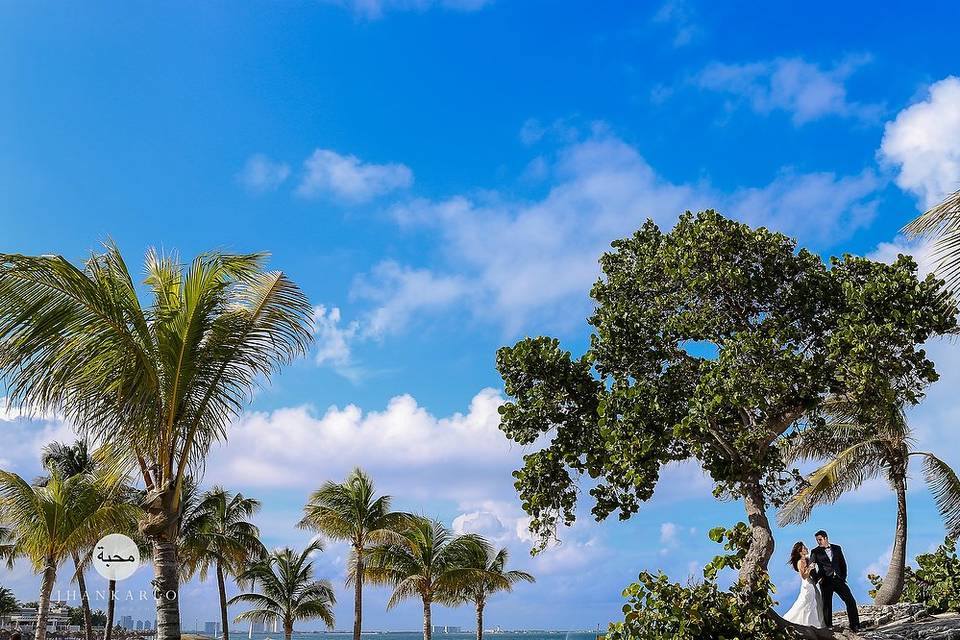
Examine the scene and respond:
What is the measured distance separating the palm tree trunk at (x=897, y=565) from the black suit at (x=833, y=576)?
6412 mm

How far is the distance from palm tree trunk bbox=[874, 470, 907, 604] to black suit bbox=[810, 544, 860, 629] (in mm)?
6412

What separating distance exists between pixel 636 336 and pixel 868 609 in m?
9.34

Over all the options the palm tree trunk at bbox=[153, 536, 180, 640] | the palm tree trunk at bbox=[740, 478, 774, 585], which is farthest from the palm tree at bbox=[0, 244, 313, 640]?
the palm tree trunk at bbox=[740, 478, 774, 585]

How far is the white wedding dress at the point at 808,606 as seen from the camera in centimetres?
1304

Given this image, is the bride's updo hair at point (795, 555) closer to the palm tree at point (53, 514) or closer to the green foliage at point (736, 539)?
the green foliage at point (736, 539)

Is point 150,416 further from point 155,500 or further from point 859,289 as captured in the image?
point 859,289

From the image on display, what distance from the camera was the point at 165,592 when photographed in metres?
9.65

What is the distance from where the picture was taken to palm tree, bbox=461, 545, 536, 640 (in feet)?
116

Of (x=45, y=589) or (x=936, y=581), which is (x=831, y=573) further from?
(x=45, y=589)

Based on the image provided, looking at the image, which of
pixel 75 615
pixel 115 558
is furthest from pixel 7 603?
pixel 115 558

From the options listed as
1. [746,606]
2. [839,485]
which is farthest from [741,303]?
[839,485]

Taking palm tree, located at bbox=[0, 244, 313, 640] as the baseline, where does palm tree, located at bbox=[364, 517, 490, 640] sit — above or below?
below

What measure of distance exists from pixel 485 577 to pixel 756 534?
83.5ft

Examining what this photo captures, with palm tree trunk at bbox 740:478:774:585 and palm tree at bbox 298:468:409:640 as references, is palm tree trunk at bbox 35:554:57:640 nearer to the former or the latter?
palm tree at bbox 298:468:409:640
